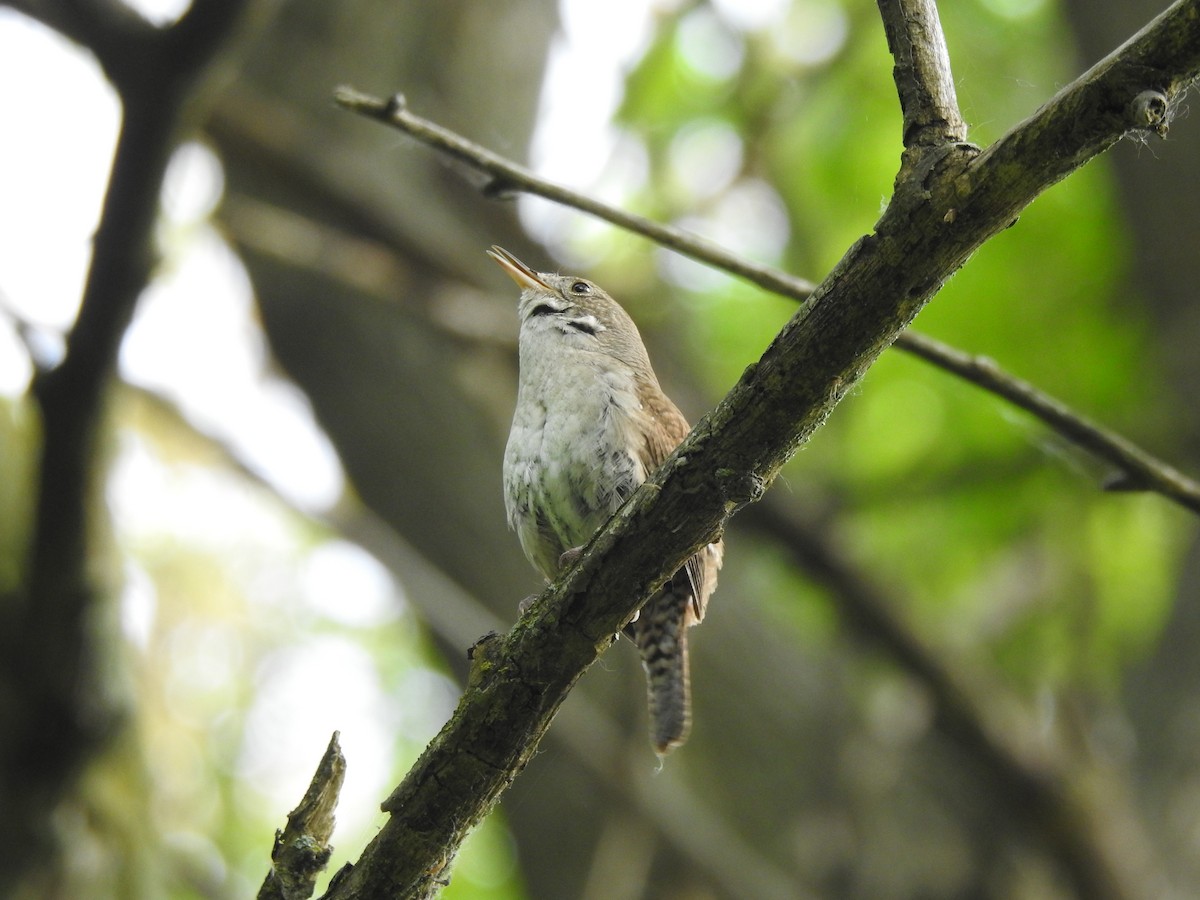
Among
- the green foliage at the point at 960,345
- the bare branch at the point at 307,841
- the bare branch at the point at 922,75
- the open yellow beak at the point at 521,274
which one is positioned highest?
the green foliage at the point at 960,345

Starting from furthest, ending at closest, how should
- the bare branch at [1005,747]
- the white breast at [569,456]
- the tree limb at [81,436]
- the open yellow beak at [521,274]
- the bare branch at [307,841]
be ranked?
the bare branch at [1005,747] → the open yellow beak at [521,274] → the white breast at [569,456] → the tree limb at [81,436] → the bare branch at [307,841]

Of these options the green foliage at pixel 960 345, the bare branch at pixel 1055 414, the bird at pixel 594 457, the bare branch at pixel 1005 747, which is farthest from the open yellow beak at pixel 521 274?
the green foliage at pixel 960 345

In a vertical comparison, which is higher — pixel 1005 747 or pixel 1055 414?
pixel 1005 747

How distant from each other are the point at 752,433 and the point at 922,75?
594 mm

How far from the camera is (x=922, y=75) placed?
5.86ft

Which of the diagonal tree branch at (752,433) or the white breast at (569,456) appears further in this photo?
the white breast at (569,456)

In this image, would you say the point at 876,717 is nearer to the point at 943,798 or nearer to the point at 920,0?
the point at 943,798

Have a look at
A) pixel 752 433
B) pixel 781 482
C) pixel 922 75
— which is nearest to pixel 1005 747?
pixel 781 482

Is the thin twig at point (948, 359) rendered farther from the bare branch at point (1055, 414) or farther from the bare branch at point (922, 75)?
the bare branch at point (922, 75)

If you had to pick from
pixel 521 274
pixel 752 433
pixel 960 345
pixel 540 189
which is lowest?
pixel 752 433

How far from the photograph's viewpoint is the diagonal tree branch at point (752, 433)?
5.26 feet

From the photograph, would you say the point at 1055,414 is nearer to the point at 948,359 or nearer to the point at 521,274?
the point at 948,359

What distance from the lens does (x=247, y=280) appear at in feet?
20.9

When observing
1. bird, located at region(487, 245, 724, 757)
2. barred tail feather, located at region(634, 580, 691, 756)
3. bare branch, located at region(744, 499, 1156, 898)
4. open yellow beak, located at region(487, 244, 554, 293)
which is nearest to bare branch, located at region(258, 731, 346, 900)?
bird, located at region(487, 245, 724, 757)
